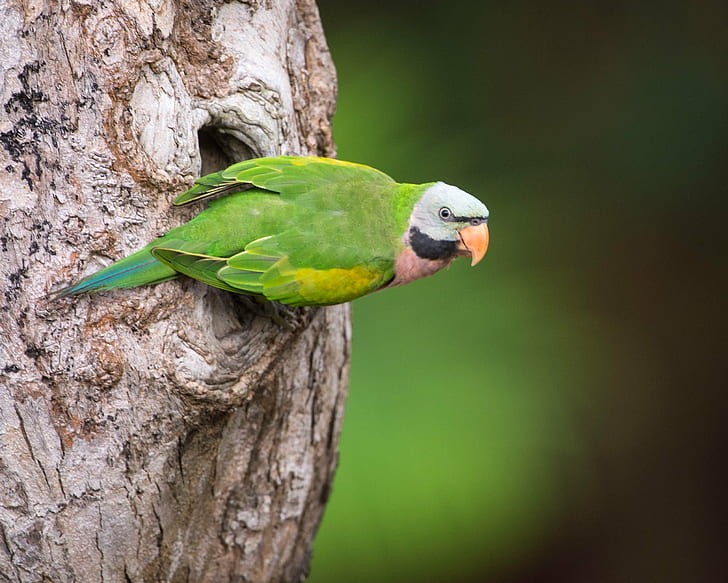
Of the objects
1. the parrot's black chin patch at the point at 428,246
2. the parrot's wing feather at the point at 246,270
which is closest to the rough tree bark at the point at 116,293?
the parrot's wing feather at the point at 246,270

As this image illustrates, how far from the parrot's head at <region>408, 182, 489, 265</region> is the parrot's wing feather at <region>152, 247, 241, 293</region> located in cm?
57

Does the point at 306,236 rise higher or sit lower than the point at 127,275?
higher

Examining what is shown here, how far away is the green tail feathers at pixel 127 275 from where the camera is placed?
2021 mm

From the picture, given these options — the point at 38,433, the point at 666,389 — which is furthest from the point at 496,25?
the point at 38,433

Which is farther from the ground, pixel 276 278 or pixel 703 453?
pixel 276 278

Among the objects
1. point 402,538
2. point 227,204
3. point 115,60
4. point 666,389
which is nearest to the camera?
point 115,60

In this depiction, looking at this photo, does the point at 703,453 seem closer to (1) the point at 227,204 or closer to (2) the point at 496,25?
(2) the point at 496,25

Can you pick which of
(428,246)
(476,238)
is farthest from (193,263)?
(476,238)

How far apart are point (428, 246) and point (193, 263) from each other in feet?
2.23

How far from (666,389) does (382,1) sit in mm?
2477

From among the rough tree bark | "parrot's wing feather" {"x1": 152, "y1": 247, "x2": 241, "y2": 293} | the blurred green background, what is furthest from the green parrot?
the blurred green background

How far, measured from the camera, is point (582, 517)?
400 cm

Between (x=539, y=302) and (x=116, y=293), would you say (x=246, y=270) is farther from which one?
(x=539, y=302)

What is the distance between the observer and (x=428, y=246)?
2266 millimetres
